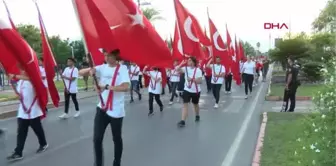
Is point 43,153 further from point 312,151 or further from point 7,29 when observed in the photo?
point 312,151

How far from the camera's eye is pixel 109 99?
22.0 ft

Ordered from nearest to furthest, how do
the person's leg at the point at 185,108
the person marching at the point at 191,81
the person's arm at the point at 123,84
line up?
1. the person's arm at the point at 123,84
2. the person's leg at the point at 185,108
3. the person marching at the point at 191,81

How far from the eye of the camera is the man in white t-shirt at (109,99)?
21.8ft

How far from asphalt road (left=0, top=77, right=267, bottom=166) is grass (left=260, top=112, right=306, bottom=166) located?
0.32 m

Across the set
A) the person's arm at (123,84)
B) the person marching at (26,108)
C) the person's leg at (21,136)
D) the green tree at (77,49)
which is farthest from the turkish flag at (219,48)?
the green tree at (77,49)

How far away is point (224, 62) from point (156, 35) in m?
9.78

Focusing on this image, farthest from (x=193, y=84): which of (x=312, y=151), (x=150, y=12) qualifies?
(x=150, y=12)

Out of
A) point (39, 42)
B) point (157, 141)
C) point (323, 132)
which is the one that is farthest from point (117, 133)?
point (39, 42)

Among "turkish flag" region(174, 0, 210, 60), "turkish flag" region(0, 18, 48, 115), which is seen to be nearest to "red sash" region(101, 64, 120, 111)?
"turkish flag" region(0, 18, 48, 115)

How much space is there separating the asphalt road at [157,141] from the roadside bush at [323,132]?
54.3 inches

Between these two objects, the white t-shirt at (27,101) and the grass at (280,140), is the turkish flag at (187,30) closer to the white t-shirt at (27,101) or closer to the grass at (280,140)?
the grass at (280,140)

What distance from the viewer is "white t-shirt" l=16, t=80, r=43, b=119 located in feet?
26.8

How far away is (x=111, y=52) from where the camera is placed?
6.61 meters

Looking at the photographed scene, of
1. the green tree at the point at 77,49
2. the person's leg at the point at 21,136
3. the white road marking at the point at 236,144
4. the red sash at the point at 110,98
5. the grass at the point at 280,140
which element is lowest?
the white road marking at the point at 236,144
